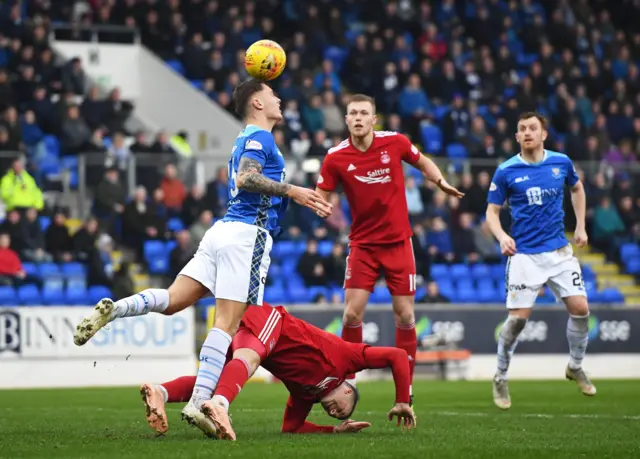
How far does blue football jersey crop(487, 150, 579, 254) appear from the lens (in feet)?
38.0

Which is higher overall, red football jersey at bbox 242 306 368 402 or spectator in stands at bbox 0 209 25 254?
spectator in stands at bbox 0 209 25 254

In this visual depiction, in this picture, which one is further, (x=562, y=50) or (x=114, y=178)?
(x=562, y=50)

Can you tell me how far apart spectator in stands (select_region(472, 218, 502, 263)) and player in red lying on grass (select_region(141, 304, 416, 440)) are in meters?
14.9

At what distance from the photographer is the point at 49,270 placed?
19547 mm

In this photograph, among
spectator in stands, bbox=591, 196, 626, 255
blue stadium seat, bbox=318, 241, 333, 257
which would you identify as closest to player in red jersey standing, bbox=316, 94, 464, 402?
blue stadium seat, bbox=318, 241, 333, 257

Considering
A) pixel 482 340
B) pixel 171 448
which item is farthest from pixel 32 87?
pixel 171 448

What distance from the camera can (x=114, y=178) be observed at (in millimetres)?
20359

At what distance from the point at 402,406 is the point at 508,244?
3493mm

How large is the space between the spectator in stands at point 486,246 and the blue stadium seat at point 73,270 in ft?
24.9

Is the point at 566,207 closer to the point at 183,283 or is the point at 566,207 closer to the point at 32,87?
the point at 32,87

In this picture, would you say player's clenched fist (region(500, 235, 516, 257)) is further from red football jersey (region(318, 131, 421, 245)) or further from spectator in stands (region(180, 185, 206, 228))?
spectator in stands (region(180, 185, 206, 228))

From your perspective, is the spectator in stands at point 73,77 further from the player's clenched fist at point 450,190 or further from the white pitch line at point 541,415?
the player's clenched fist at point 450,190

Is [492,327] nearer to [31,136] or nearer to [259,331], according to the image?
[31,136]

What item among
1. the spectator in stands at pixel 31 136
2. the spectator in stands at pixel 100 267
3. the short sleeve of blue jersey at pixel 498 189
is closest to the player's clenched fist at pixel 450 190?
the short sleeve of blue jersey at pixel 498 189
